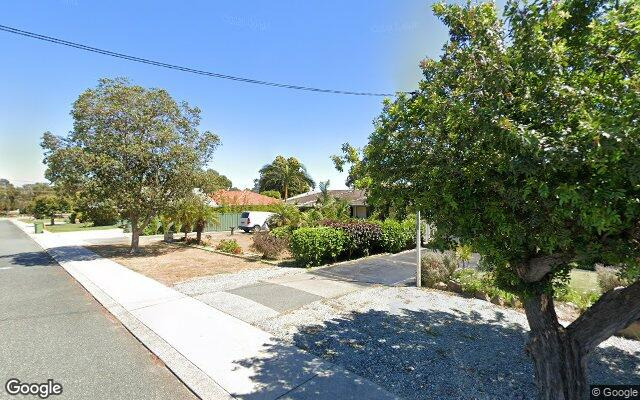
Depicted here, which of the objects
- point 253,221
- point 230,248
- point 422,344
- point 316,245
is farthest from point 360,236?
point 253,221

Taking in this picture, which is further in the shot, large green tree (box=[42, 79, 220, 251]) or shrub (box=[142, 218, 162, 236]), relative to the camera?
shrub (box=[142, 218, 162, 236])

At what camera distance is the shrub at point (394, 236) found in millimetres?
13656

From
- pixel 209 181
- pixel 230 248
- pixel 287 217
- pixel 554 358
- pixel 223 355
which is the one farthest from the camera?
pixel 287 217

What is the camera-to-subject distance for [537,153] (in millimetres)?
2131

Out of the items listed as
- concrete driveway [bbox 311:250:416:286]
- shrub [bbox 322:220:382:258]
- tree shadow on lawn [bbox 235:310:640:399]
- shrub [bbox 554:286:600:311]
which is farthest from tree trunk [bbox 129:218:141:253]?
shrub [bbox 554:286:600:311]

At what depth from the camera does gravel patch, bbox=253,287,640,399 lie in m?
3.95

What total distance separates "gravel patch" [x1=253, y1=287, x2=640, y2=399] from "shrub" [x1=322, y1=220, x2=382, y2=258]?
5.00 metres

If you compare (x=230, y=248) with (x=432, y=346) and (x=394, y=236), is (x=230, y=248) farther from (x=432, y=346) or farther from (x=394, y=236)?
(x=432, y=346)

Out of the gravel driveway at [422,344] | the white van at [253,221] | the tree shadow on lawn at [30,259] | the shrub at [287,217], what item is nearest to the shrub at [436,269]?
the gravel driveway at [422,344]

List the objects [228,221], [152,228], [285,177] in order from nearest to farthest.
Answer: [152,228]
[228,221]
[285,177]

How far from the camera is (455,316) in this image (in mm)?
6301

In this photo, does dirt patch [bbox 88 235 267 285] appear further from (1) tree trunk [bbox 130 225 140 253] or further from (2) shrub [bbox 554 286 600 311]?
(2) shrub [bbox 554 286 600 311]

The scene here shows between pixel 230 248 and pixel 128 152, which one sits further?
pixel 230 248

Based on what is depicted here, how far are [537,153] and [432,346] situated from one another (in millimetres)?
3847
